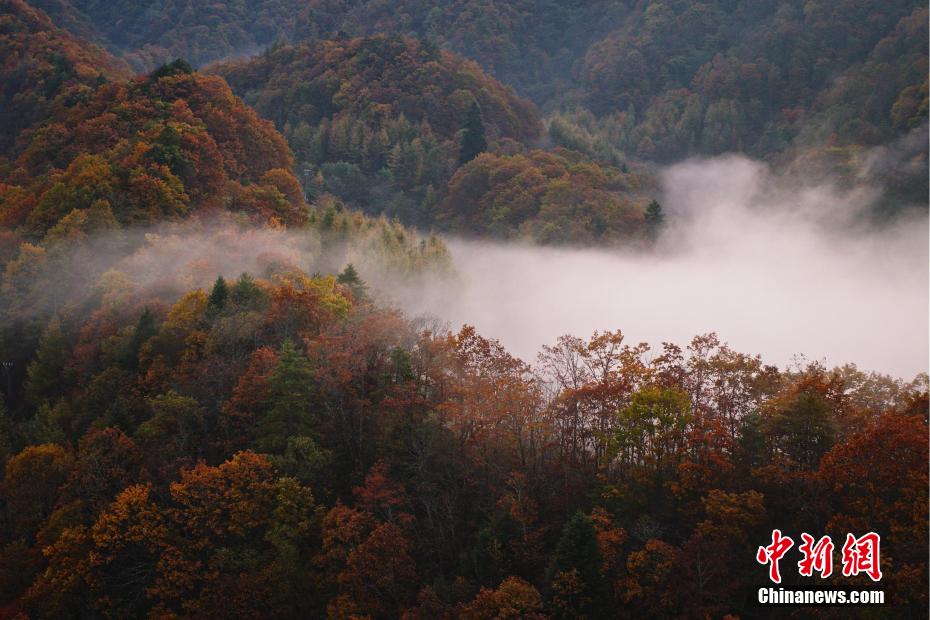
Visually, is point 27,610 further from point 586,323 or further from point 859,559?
point 586,323

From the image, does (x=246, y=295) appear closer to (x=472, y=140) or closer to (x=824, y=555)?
(x=824, y=555)

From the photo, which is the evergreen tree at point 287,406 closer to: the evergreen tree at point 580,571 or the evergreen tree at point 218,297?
the evergreen tree at point 218,297

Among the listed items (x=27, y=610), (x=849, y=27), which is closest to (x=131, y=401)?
(x=27, y=610)

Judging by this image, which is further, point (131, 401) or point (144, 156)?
point (144, 156)

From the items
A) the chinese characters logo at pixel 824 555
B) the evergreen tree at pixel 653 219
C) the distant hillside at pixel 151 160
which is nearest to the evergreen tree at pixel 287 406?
the chinese characters logo at pixel 824 555

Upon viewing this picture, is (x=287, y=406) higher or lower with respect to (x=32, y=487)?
higher

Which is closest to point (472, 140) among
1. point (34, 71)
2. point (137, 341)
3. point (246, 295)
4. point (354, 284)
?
point (34, 71)
